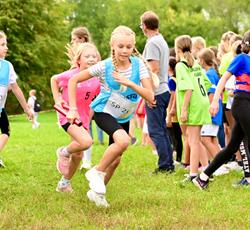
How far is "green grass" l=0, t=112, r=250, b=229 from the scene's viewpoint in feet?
17.8

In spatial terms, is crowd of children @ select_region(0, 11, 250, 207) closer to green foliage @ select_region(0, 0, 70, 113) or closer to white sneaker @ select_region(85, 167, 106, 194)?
white sneaker @ select_region(85, 167, 106, 194)

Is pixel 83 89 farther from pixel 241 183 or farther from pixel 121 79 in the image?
pixel 241 183

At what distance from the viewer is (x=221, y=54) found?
33.3 ft

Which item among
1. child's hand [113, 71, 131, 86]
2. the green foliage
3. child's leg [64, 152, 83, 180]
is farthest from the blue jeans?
the green foliage

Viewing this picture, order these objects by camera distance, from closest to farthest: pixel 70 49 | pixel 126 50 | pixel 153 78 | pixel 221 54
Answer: pixel 126 50 → pixel 153 78 → pixel 70 49 → pixel 221 54

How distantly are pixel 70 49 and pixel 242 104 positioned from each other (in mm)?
2333

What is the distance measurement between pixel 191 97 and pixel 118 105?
219cm

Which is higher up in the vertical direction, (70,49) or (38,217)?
(70,49)

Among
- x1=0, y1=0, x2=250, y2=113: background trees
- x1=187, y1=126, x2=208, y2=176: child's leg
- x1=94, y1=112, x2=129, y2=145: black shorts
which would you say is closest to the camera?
x1=94, y1=112, x2=129, y2=145: black shorts

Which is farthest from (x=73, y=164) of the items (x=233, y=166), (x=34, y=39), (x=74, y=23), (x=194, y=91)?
(x=74, y=23)

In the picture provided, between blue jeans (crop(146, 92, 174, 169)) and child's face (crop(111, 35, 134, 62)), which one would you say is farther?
blue jeans (crop(146, 92, 174, 169))

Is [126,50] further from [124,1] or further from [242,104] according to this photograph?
[124,1]

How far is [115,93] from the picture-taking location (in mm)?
6414

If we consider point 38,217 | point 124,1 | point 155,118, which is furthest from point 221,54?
point 124,1
